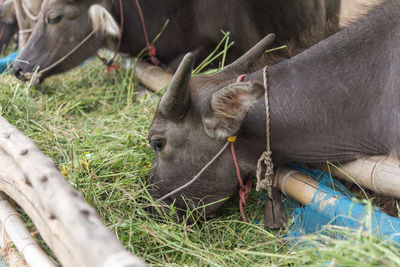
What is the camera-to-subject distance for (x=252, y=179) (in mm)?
3662

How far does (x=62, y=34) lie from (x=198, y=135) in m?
3.10

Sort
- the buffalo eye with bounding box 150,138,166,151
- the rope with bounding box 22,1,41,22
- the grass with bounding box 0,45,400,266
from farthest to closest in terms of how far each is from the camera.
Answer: the rope with bounding box 22,1,41,22, the buffalo eye with bounding box 150,138,166,151, the grass with bounding box 0,45,400,266

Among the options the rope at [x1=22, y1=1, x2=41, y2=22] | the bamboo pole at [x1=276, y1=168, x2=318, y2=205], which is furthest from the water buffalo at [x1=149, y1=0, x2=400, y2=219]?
the rope at [x1=22, y1=1, x2=41, y2=22]

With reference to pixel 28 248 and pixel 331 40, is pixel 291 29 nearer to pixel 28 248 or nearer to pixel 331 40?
pixel 331 40

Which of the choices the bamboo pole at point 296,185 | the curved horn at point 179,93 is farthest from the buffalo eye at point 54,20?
the bamboo pole at point 296,185

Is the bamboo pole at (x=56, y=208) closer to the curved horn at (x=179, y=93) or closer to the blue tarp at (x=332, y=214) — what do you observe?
the curved horn at (x=179, y=93)

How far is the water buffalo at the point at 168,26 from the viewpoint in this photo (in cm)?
551

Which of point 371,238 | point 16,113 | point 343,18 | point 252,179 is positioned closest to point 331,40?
point 343,18

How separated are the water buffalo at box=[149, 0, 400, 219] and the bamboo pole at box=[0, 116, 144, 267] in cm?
95

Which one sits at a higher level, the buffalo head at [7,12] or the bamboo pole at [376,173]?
the buffalo head at [7,12]

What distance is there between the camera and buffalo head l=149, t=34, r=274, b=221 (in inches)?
122

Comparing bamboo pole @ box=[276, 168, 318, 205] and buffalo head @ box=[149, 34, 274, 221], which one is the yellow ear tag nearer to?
buffalo head @ box=[149, 34, 274, 221]

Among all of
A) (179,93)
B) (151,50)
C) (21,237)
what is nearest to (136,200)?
(21,237)

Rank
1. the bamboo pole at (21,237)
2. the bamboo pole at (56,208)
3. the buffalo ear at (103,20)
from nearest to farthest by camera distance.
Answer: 1. the bamboo pole at (56,208)
2. the bamboo pole at (21,237)
3. the buffalo ear at (103,20)
